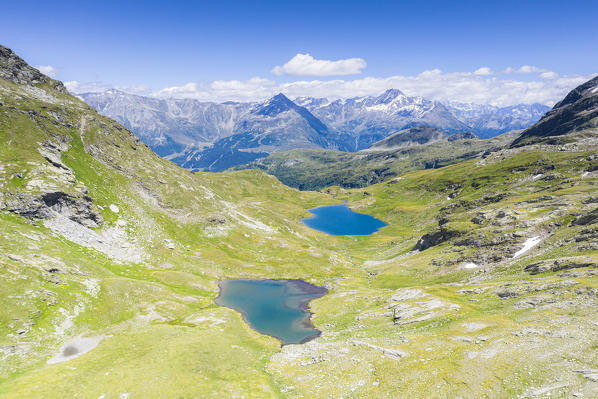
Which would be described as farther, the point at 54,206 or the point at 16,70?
the point at 16,70

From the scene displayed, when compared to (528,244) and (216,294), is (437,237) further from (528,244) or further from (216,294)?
(216,294)

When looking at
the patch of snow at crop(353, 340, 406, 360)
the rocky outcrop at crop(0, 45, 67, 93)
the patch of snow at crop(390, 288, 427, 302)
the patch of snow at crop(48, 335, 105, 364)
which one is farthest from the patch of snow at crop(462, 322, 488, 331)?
the rocky outcrop at crop(0, 45, 67, 93)

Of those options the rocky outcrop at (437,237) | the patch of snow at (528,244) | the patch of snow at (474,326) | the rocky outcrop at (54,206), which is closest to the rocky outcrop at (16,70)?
the rocky outcrop at (54,206)

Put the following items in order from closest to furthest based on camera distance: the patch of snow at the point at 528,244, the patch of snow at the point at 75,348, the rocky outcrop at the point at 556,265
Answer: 1. the patch of snow at the point at 75,348
2. the rocky outcrop at the point at 556,265
3. the patch of snow at the point at 528,244

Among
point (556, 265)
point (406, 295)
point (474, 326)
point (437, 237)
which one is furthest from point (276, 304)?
point (437, 237)

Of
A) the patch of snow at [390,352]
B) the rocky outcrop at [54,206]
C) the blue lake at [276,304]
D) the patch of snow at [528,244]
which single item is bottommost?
the blue lake at [276,304]

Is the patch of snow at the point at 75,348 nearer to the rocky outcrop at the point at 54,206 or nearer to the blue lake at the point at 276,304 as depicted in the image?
the blue lake at the point at 276,304

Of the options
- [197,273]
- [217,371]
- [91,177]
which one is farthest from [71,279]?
[91,177]
